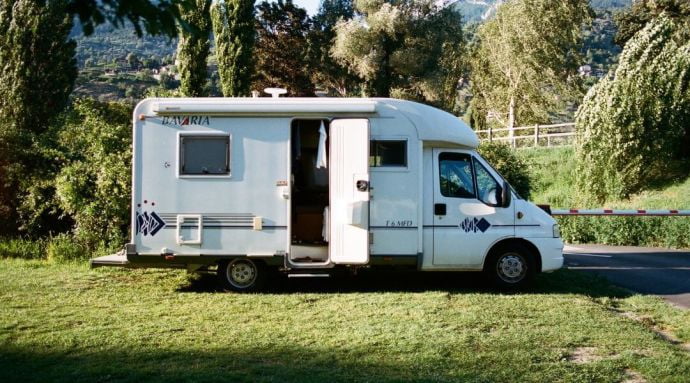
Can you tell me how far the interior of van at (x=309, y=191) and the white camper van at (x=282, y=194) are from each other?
0.05m

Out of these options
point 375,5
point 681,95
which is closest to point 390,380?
point 681,95

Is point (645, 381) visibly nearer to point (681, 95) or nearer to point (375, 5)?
point (681, 95)

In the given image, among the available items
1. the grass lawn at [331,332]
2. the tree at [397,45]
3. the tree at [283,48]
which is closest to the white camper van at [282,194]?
the grass lawn at [331,332]

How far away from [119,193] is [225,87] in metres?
18.7

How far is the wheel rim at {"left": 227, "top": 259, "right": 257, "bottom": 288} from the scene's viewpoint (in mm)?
10305

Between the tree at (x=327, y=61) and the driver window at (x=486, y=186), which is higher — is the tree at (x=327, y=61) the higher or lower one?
the higher one

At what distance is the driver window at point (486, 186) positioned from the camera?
10422 mm

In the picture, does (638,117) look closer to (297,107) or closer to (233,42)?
(297,107)

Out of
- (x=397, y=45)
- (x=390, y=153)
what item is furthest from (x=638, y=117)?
(x=397, y=45)

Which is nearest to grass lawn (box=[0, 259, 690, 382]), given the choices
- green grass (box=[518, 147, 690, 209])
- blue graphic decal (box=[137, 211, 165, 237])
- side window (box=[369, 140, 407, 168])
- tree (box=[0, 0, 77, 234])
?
blue graphic decal (box=[137, 211, 165, 237])

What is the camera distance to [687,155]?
25047mm

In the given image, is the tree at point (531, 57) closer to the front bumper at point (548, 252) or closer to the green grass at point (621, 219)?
the green grass at point (621, 219)

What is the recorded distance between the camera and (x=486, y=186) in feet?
34.6

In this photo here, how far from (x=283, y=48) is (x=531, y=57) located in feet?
52.2
